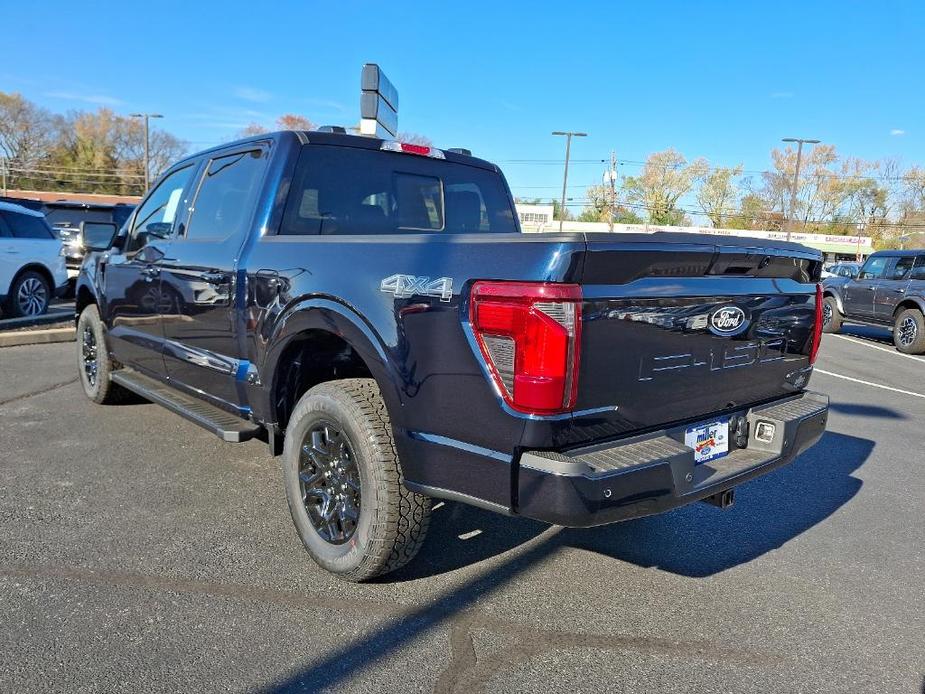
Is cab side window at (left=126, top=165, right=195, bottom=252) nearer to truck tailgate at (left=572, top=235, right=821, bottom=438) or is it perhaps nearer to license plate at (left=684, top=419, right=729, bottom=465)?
truck tailgate at (left=572, top=235, right=821, bottom=438)

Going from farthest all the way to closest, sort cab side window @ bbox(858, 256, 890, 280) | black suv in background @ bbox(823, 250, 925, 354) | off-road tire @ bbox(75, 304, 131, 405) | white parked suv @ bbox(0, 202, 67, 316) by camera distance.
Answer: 1. cab side window @ bbox(858, 256, 890, 280)
2. black suv in background @ bbox(823, 250, 925, 354)
3. white parked suv @ bbox(0, 202, 67, 316)
4. off-road tire @ bbox(75, 304, 131, 405)

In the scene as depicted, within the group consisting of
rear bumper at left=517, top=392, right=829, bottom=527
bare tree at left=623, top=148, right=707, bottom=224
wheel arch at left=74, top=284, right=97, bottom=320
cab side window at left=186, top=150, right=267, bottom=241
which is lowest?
rear bumper at left=517, top=392, right=829, bottom=527

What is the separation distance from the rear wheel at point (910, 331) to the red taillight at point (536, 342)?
41.2 feet

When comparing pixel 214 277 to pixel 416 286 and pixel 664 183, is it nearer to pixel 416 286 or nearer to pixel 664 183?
pixel 416 286

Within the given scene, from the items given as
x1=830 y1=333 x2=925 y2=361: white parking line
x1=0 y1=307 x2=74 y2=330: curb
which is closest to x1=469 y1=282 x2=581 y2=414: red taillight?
x1=0 y1=307 x2=74 y2=330: curb

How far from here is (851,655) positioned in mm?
2580

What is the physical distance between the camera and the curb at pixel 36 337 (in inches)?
332

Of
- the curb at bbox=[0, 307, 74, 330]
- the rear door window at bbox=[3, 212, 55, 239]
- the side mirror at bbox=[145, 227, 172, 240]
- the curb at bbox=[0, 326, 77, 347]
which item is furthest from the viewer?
the rear door window at bbox=[3, 212, 55, 239]

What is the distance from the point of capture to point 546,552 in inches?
132

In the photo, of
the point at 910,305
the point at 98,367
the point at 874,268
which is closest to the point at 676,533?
the point at 98,367

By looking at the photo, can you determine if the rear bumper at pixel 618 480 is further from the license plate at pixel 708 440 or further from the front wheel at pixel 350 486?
the front wheel at pixel 350 486

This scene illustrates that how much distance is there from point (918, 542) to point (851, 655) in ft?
4.86

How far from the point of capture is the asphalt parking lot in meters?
2.38

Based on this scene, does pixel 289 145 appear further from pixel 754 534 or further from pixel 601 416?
pixel 754 534
